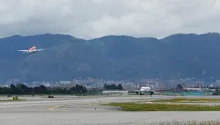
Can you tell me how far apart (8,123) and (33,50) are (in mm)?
144309

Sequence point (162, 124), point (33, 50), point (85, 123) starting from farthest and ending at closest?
point (33, 50) → point (85, 123) → point (162, 124)

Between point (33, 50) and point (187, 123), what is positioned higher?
point (33, 50)

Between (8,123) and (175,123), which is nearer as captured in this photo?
(175,123)

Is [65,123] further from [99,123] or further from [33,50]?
[33,50]

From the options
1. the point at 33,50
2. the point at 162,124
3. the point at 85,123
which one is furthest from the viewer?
the point at 33,50

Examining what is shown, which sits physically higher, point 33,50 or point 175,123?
point 33,50

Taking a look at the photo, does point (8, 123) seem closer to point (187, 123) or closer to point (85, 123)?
point (85, 123)

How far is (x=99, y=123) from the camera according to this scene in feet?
125

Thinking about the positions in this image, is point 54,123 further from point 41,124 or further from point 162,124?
point 162,124

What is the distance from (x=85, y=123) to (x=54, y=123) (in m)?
2.23

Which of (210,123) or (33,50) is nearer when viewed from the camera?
(210,123)

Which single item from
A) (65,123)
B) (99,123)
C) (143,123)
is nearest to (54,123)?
(65,123)

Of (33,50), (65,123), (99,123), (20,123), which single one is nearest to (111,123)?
(99,123)

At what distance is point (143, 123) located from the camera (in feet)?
123
